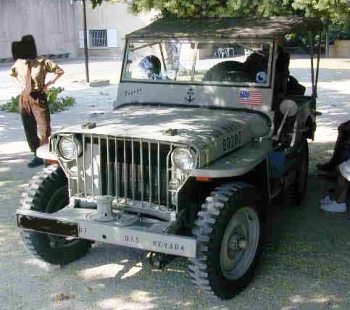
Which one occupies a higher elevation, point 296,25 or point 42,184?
point 296,25

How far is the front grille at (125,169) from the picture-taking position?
417 centimetres

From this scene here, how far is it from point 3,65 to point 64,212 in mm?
24159

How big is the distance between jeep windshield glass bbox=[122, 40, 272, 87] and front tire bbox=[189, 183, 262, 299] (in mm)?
1381

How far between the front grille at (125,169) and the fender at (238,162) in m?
0.31

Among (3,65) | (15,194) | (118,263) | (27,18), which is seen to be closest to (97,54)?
(27,18)

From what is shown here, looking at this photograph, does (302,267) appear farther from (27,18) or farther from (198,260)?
(27,18)

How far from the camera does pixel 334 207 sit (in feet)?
20.1

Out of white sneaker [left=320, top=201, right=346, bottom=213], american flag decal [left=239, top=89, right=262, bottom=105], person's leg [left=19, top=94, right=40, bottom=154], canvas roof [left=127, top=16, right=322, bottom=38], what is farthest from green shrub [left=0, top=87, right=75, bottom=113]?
american flag decal [left=239, top=89, right=262, bottom=105]

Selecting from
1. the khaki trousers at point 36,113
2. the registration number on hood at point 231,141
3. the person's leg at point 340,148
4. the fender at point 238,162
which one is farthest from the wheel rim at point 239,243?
the khaki trousers at point 36,113

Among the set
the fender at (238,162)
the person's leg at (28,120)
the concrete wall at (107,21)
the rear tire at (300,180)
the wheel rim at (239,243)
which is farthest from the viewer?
the concrete wall at (107,21)

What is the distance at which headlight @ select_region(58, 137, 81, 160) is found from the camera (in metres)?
4.35

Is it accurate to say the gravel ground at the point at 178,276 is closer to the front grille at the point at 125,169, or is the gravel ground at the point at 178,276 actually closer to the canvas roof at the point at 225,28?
the front grille at the point at 125,169

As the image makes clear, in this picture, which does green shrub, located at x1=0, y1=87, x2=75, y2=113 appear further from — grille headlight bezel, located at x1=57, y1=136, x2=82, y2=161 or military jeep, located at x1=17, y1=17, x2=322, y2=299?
grille headlight bezel, located at x1=57, y1=136, x2=82, y2=161

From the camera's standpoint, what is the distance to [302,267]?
475 cm
